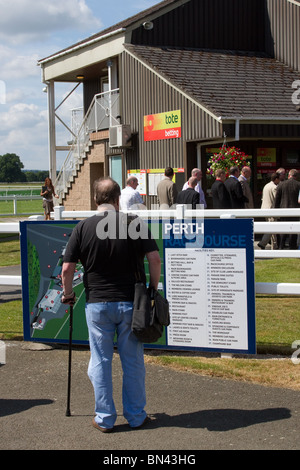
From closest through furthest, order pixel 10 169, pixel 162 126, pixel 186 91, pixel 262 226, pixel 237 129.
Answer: pixel 262 226, pixel 237 129, pixel 186 91, pixel 162 126, pixel 10 169

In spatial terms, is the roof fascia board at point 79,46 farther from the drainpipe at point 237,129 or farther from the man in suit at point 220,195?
the man in suit at point 220,195

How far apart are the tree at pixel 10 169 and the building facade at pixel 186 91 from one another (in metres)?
75.3

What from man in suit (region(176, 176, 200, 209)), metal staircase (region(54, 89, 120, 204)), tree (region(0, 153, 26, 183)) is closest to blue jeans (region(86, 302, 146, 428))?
man in suit (region(176, 176, 200, 209))

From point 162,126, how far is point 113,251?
18093 millimetres

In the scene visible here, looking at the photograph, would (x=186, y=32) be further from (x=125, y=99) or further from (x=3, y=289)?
(x=3, y=289)

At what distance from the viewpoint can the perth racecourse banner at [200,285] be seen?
691cm

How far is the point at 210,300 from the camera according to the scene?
7.04m

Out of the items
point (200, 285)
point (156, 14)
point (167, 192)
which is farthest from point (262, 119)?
point (200, 285)

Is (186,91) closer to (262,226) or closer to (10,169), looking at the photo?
(262,226)

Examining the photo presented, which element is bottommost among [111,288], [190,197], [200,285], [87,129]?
[200,285]

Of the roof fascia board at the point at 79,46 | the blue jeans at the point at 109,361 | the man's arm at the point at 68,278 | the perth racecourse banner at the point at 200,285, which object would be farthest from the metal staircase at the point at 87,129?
the blue jeans at the point at 109,361

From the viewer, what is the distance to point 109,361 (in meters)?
5.38
